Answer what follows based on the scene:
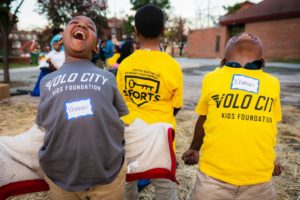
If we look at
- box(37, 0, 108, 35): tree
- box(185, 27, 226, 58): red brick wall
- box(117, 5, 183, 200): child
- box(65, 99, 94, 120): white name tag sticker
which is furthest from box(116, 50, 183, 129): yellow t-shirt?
box(185, 27, 226, 58): red brick wall

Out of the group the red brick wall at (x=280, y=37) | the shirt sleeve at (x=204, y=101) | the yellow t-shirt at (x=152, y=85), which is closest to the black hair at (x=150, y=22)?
the yellow t-shirt at (x=152, y=85)

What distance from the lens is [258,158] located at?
1.73 m

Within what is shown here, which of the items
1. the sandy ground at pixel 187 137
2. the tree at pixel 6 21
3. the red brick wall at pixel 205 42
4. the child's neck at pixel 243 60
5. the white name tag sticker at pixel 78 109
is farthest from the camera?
the red brick wall at pixel 205 42

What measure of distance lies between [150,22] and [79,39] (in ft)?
3.04

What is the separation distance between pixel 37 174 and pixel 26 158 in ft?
0.42

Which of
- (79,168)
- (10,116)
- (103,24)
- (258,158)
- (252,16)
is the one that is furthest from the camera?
(252,16)

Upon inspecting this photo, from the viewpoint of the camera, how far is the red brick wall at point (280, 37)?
1041 inches

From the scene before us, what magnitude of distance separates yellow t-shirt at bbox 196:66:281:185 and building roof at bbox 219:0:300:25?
2774 cm

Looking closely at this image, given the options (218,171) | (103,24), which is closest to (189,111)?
(218,171)

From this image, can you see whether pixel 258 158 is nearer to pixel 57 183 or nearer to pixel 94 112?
pixel 94 112

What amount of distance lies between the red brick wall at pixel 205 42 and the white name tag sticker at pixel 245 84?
32599 millimetres

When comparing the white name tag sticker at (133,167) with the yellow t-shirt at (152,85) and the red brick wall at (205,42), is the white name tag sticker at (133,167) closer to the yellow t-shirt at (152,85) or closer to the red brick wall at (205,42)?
the yellow t-shirt at (152,85)

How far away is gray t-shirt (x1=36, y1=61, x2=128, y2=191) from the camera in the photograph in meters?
1.55

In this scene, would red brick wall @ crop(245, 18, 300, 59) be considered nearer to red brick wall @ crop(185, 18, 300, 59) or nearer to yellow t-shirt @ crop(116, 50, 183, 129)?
red brick wall @ crop(185, 18, 300, 59)
